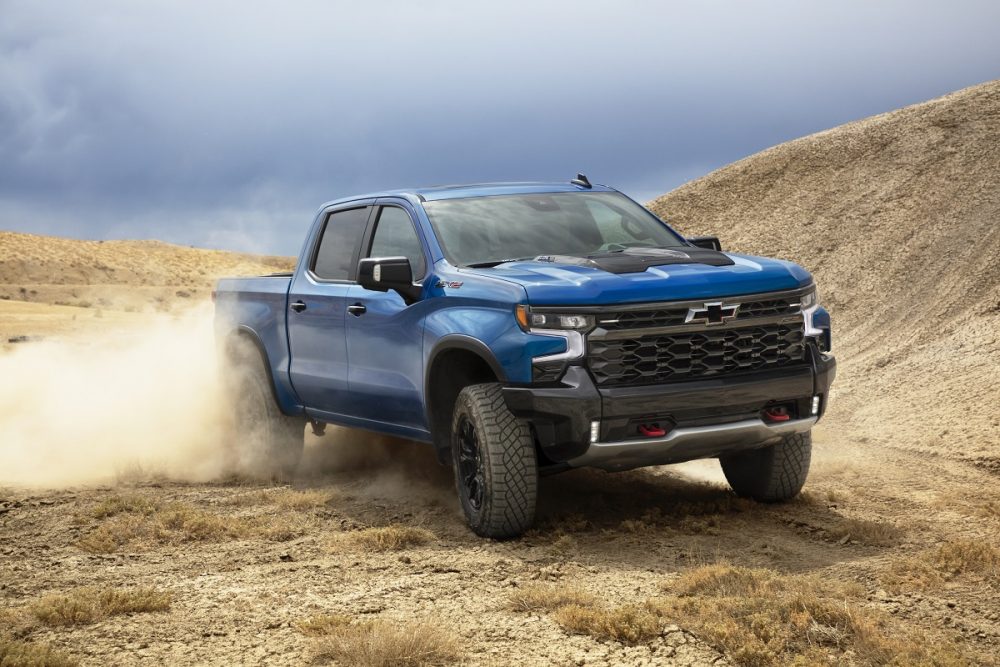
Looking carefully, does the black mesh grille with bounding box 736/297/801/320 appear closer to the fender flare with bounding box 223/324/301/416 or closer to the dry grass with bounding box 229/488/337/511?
the dry grass with bounding box 229/488/337/511

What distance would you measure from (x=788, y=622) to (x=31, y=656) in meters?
3.28

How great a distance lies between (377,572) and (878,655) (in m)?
2.85

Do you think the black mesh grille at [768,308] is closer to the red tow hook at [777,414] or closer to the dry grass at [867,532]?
the red tow hook at [777,414]

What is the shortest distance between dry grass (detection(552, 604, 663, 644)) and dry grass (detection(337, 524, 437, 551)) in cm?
187

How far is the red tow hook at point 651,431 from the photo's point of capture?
22.6 ft

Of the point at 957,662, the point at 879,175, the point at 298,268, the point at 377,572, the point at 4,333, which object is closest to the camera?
the point at 957,662

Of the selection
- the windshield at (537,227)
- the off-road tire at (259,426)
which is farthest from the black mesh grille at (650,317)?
the off-road tire at (259,426)

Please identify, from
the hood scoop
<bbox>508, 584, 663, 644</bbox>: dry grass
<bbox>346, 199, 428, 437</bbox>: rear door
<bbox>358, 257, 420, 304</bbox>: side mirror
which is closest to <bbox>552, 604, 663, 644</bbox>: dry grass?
<bbox>508, 584, 663, 644</bbox>: dry grass

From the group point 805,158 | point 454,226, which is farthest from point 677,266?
point 805,158

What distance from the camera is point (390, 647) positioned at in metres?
5.18

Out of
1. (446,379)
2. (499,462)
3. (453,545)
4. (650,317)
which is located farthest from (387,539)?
(650,317)

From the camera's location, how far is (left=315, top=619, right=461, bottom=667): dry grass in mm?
5148

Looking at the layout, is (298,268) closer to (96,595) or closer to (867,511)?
(96,595)

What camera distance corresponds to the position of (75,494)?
978 cm
